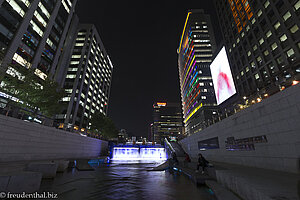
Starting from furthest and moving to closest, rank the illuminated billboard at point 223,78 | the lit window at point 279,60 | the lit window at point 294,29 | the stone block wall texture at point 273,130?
the lit window at point 279,60 → the lit window at point 294,29 → the illuminated billboard at point 223,78 → the stone block wall texture at point 273,130

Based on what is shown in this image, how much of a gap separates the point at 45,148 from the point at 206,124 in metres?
23.2

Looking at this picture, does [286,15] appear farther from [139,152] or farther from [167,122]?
[167,122]

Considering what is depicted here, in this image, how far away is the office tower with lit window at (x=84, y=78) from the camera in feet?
197

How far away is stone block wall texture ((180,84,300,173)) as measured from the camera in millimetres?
7738

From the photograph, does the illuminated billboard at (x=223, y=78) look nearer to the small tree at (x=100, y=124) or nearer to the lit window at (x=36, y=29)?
the small tree at (x=100, y=124)

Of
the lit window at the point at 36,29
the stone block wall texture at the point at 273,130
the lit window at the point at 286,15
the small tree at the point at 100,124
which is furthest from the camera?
the small tree at the point at 100,124

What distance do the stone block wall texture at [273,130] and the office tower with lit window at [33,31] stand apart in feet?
94.2

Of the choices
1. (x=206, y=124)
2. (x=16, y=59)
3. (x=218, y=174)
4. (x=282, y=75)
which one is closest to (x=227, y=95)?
(x=206, y=124)

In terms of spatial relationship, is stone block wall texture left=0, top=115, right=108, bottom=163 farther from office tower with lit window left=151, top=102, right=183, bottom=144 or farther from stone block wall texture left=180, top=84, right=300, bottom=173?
office tower with lit window left=151, top=102, right=183, bottom=144

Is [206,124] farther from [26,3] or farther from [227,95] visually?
[26,3]

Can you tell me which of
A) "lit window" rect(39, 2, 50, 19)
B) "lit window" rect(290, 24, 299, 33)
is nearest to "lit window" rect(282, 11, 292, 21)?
"lit window" rect(290, 24, 299, 33)

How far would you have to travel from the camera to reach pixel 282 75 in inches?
345

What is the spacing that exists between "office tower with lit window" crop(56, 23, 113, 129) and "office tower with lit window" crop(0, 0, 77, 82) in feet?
36.6

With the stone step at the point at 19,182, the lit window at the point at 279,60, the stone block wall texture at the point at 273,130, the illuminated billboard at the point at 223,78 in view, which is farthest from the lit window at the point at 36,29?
the lit window at the point at 279,60
